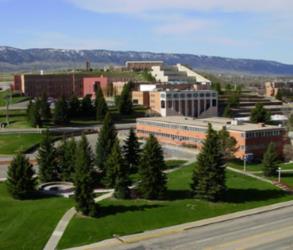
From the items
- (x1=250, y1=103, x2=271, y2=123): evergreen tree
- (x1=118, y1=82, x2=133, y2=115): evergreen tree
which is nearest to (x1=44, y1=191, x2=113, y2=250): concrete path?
(x1=118, y1=82, x2=133, y2=115): evergreen tree

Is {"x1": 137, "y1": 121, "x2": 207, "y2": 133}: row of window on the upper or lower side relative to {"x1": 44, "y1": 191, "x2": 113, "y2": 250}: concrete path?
upper

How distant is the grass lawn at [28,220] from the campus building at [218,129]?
37.4 m

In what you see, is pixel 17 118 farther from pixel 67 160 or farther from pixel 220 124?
pixel 67 160

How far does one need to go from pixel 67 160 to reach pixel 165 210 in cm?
1929

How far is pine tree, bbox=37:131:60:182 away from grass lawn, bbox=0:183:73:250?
7975 millimetres

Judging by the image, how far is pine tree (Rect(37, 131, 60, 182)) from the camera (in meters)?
71.2

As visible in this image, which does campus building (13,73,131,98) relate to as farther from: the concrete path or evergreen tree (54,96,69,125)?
the concrete path

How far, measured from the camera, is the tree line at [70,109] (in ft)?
383

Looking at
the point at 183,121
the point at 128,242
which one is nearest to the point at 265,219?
the point at 128,242

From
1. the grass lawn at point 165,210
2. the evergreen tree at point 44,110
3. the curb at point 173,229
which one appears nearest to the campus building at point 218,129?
the grass lawn at point 165,210

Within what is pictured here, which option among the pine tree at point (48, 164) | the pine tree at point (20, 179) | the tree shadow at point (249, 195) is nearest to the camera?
the pine tree at point (20, 179)

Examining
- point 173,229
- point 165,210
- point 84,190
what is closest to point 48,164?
point 84,190

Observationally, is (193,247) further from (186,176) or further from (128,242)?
(186,176)

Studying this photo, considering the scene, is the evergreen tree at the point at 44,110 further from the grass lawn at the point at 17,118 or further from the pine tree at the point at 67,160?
the pine tree at the point at 67,160
